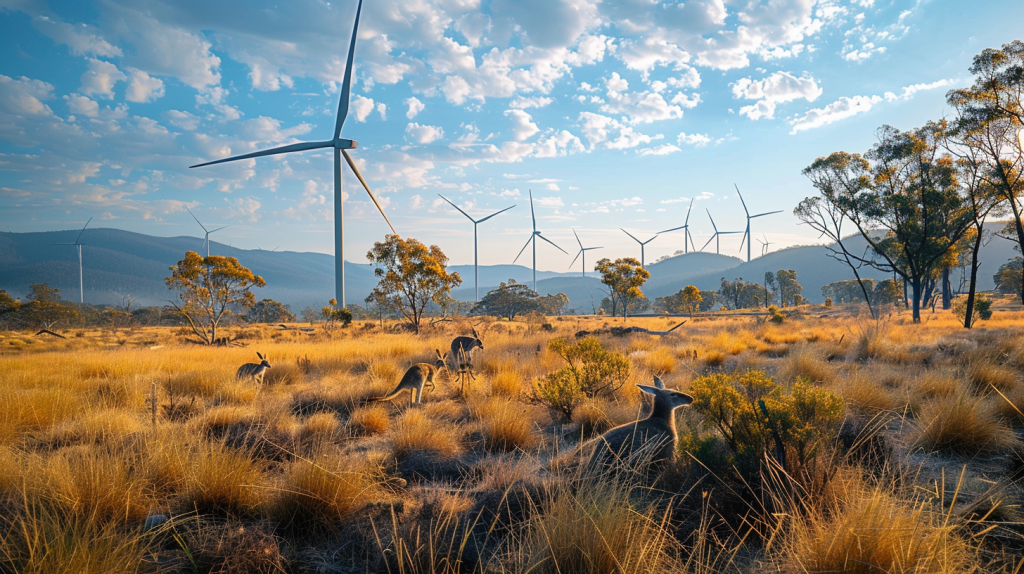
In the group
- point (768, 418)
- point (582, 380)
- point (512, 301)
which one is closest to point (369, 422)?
point (582, 380)

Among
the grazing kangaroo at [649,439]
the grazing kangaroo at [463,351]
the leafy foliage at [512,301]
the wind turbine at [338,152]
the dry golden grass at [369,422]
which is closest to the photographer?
the grazing kangaroo at [649,439]

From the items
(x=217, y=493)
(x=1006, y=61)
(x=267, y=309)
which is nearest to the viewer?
(x=217, y=493)

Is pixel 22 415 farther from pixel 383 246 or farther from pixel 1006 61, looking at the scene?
pixel 1006 61

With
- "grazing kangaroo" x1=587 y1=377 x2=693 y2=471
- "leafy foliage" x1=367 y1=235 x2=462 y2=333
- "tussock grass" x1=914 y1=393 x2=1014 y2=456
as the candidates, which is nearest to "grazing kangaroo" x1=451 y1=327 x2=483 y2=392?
"grazing kangaroo" x1=587 y1=377 x2=693 y2=471

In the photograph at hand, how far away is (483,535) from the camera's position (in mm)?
3379

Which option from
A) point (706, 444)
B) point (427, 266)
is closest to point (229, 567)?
point (706, 444)

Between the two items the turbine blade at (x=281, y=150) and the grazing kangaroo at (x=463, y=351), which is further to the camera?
the turbine blade at (x=281, y=150)

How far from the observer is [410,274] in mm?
24750

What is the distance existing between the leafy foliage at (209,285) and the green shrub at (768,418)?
2287 cm

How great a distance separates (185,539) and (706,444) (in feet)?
13.8

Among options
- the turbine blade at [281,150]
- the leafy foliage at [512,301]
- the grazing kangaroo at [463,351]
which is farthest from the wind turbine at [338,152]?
the leafy foliage at [512,301]

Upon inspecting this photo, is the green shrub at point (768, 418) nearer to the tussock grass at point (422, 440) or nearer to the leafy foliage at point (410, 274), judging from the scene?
the tussock grass at point (422, 440)

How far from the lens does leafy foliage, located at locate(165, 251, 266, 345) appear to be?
21719mm

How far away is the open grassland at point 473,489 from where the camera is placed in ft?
8.96
